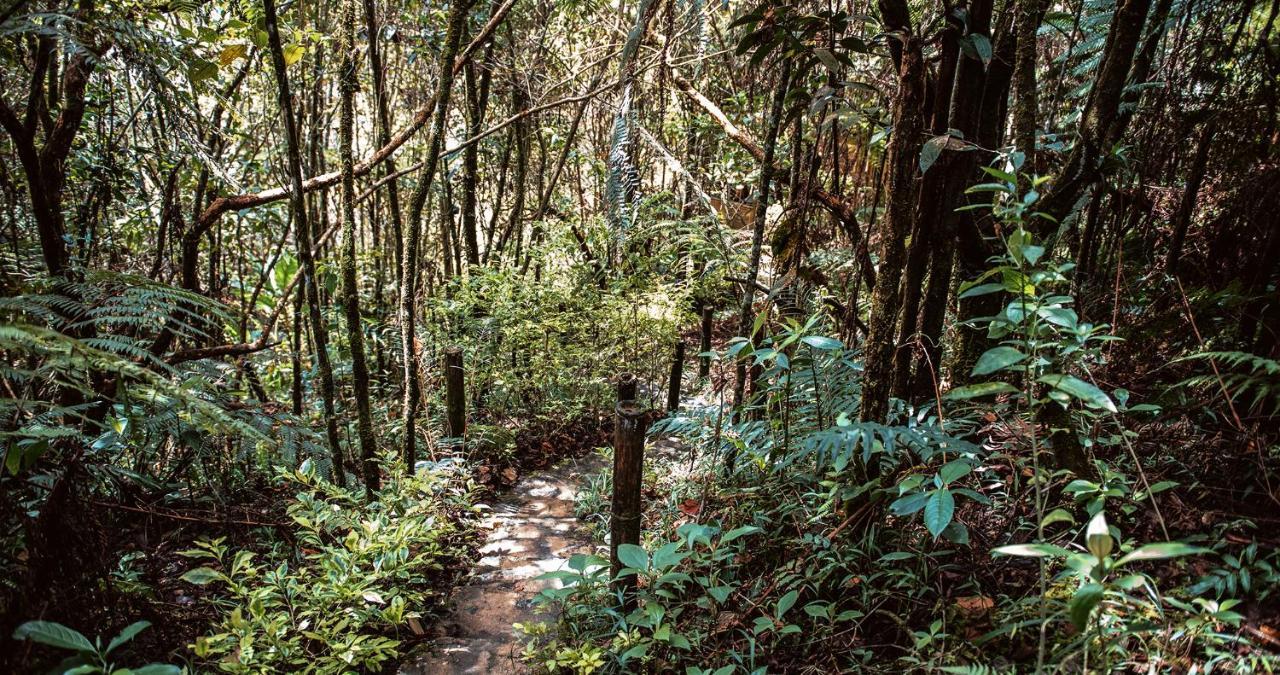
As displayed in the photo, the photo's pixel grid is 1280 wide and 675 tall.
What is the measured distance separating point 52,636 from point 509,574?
2114 millimetres

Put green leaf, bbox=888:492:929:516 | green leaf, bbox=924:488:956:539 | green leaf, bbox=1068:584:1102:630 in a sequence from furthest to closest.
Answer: green leaf, bbox=888:492:929:516 < green leaf, bbox=924:488:956:539 < green leaf, bbox=1068:584:1102:630

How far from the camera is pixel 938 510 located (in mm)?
1706

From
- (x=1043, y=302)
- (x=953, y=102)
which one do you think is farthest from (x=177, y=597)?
(x=953, y=102)

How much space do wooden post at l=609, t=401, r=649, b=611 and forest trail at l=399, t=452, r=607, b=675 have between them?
0.37m

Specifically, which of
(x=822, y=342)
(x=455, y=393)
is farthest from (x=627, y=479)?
(x=455, y=393)

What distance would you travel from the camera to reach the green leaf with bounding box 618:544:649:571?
2.18 m

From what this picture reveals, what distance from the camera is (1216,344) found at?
2.22 metres

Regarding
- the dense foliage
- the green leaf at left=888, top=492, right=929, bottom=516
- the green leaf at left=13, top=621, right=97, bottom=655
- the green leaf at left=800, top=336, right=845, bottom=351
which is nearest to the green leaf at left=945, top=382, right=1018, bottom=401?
the dense foliage

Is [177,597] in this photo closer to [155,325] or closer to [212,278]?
[155,325]

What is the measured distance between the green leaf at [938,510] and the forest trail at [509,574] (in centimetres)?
140

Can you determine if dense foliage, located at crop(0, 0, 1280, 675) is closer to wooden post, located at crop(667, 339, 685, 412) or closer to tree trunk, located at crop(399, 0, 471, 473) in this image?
tree trunk, located at crop(399, 0, 471, 473)

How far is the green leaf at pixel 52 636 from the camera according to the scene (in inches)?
53.0

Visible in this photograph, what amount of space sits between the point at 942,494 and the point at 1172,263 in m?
1.68

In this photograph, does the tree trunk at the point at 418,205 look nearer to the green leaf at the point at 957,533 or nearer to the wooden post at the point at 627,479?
the wooden post at the point at 627,479
